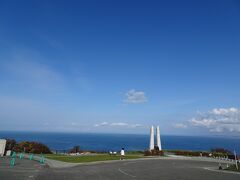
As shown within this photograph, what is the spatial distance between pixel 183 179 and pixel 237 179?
4.28 metres

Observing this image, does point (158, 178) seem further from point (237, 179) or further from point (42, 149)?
point (42, 149)

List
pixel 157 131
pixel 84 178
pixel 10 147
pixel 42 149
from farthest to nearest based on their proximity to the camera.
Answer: pixel 157 131, pixel 42 149, pixel 10 147, pixel 84 178

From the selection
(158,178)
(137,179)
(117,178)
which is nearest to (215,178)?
(158,178)

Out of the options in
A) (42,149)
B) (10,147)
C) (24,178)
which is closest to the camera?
(24,178)

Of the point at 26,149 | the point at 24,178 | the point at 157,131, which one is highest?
the point at 157,131

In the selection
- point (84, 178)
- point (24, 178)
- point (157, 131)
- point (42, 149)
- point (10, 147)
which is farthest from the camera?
point (157, 131)

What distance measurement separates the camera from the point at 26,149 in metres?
51.2

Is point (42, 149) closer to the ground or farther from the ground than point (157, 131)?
closer to the ground

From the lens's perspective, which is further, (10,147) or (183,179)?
(10,147)

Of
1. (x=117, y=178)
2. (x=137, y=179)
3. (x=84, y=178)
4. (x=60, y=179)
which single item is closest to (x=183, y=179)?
(x=137, y=179)

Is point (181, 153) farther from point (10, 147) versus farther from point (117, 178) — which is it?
point (117, 178)

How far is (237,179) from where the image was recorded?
2169 cm

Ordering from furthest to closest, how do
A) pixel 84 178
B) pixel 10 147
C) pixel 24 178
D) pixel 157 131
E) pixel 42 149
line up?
pixel 157 131 → pixel 42 149 → pixel 10 147 → pixel 84 178 → pixel 24 178

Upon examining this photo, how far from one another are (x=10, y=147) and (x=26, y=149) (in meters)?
3.37
